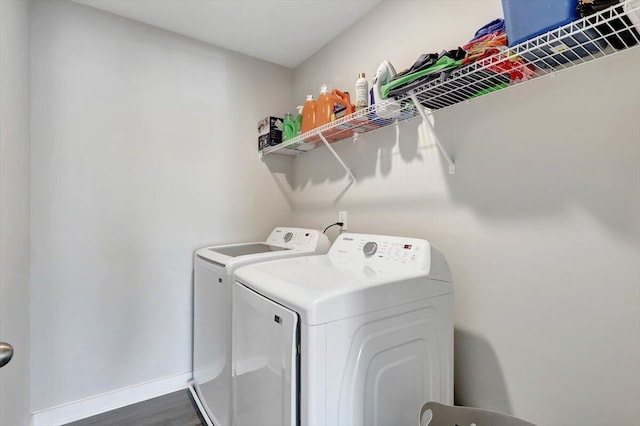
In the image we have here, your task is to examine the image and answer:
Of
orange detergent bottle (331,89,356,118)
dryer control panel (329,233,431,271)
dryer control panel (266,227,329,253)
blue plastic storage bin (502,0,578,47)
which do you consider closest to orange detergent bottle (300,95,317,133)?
orange detergent bottle (331,89,356,118)

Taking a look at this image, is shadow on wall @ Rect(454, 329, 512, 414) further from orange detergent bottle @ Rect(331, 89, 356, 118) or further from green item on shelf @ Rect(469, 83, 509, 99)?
orange detergent bottle @ Rect(331, 89, 356, 118)

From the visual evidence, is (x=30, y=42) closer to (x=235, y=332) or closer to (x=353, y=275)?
(x=235, y=332)

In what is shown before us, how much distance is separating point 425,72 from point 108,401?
258cm

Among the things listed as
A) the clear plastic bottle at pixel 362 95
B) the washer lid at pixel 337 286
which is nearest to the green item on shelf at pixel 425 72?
the clear plastic bottle at pixel 362 95

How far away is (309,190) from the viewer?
2.52m

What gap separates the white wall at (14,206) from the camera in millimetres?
1153

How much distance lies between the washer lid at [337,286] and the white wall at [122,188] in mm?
1108

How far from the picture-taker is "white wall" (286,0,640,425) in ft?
3.21

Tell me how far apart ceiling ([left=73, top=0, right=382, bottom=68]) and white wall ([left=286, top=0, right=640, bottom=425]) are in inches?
19.0

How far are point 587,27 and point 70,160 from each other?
8.04ft

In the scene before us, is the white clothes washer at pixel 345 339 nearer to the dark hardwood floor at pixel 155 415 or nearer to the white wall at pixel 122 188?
the dark hardwood floor at pixel 155 415

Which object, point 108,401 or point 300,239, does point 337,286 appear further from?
point 108,401

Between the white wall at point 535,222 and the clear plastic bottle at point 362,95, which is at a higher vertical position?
the clear plastic bottle at point 362,95

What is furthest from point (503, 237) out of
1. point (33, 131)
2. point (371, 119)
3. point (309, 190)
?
point (33, 131)
